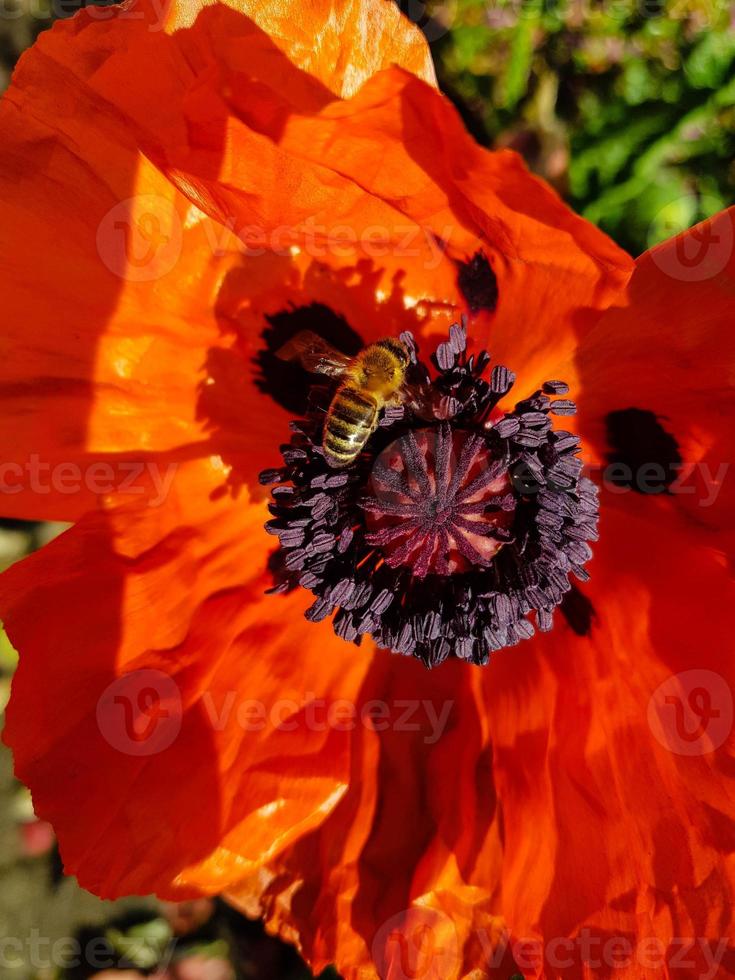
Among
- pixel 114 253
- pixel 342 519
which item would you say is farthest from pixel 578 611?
pixel 114 253

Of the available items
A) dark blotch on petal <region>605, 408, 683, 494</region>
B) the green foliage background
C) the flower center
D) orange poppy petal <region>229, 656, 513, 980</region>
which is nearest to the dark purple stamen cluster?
the flower center

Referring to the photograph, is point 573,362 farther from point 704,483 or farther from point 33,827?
point 33,827

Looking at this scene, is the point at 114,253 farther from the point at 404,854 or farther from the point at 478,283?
the point at 404,854

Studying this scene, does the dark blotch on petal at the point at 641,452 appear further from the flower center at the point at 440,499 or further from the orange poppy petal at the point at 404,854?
the orange poppy petal at the point at 404,854

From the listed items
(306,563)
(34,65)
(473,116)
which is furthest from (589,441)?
(473,116)

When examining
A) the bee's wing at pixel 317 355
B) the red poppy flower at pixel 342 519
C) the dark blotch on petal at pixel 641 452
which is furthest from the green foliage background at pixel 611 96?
the bee's wing at pixel 317 355

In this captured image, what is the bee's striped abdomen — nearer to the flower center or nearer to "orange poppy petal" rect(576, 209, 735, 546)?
the flower center

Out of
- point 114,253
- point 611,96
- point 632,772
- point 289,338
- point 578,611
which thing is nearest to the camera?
point 114,253
